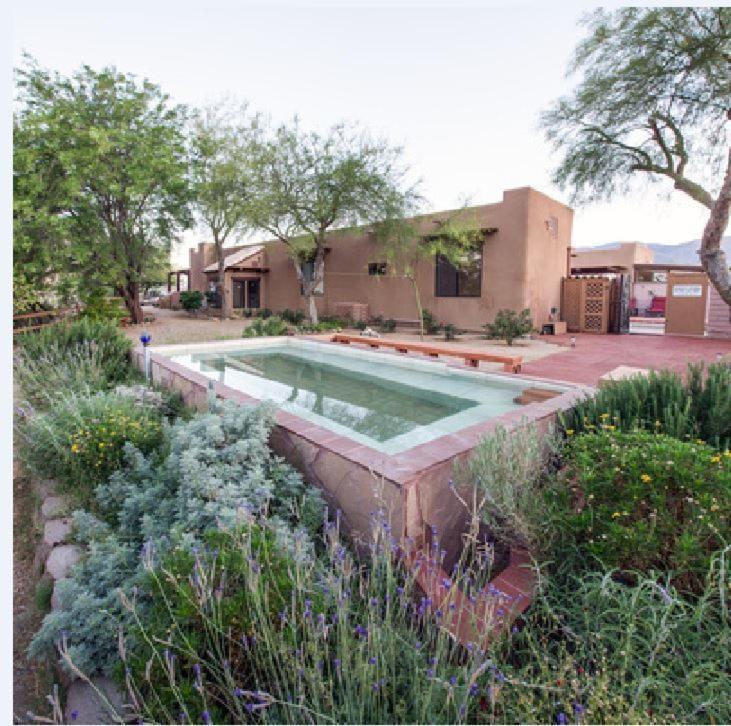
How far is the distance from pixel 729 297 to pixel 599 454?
20.8 ft

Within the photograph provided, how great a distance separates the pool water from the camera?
5312 mm

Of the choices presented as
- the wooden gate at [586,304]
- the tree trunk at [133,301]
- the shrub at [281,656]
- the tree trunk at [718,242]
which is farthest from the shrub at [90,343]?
the wooden gate at [586,304]

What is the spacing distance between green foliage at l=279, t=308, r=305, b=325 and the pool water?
29.1ft

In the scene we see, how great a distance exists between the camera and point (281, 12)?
235 centimetres

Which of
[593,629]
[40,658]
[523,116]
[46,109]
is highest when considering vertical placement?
[46,109]

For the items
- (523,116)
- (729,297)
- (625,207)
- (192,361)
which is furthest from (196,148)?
(729,297)

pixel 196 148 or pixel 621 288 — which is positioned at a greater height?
pixel 196 148

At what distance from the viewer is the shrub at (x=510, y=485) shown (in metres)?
2.44

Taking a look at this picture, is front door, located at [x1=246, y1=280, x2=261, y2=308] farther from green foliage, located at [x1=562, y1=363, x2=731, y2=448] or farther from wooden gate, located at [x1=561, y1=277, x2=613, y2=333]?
green foliage, located at [x1=562, y1=363, x2=731, y2=448]

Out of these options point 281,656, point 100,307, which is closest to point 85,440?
point 281,656

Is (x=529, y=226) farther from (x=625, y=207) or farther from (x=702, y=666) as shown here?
(x=702, y=666)

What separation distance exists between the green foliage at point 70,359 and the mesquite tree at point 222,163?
375 inches

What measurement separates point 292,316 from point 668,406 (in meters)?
18.1

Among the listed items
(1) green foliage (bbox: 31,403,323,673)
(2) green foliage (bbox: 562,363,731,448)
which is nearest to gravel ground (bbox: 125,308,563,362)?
(2) green foliage (bbox: 562,363,731,448)
